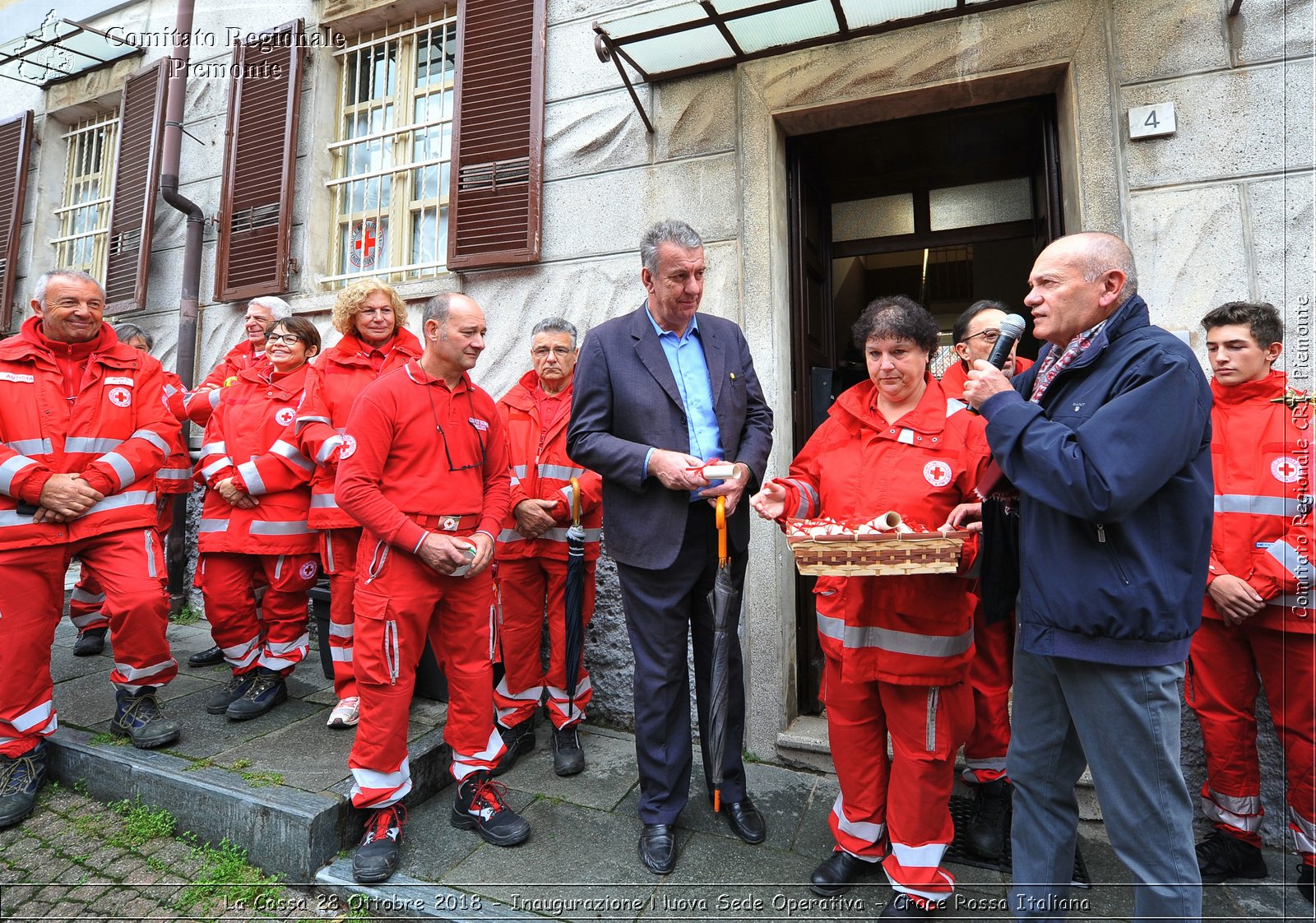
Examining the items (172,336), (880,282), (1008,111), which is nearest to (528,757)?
(1008,111)

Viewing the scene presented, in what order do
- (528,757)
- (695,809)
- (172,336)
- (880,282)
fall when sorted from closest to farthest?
(695,809), (528,757), (172,336), (880,282)

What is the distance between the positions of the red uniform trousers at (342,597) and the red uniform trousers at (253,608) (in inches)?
15.5

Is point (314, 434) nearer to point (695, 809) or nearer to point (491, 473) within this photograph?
point (491, 473)

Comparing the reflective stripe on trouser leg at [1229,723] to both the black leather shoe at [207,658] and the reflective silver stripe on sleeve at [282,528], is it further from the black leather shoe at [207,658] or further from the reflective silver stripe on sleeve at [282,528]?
the black leather shoe at [207,658]

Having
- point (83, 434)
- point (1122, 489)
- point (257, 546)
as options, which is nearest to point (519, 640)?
point (257, 546)

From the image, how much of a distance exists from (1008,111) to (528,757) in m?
4.78

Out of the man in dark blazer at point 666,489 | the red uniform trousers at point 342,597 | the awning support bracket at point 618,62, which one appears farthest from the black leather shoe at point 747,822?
the awning support bracket at point 618,62

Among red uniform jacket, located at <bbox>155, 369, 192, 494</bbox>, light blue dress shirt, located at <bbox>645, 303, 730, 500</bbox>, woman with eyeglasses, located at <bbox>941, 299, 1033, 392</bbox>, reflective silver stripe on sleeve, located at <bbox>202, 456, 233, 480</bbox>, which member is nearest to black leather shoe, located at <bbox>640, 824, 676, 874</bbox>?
light blue dress shirt, located at <bbox>645, 303, 730, 500</bbox>

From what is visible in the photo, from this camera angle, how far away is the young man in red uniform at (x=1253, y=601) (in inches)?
105

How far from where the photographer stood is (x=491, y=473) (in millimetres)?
3178

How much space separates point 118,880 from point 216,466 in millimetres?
2128

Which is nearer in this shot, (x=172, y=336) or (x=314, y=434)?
(x=314, y=434)

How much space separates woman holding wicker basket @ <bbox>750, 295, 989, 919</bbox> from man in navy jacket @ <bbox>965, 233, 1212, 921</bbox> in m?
0.40

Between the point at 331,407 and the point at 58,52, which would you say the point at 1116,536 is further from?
the point at 58,52
